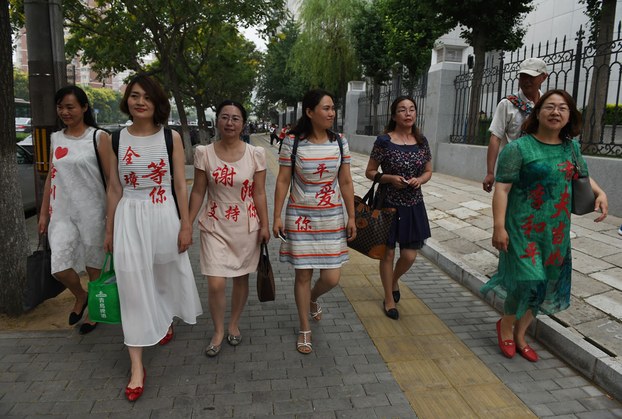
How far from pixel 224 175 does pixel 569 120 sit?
2247 mm

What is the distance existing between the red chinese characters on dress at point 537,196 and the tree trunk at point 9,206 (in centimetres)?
388

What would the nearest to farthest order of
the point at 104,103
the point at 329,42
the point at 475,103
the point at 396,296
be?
the point at 396,296
the point at 475,103
the point at 329,42
the point at 104,103

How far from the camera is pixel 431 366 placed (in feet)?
10.9

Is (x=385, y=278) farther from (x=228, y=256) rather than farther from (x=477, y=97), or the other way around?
(x=477, y=97)

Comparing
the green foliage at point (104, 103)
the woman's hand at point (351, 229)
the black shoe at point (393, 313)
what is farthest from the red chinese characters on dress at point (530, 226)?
the green foliage at point (104, 103)

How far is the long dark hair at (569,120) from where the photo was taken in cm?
308

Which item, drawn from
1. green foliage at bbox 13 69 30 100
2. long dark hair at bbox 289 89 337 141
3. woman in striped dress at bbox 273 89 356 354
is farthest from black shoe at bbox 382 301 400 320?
green foliage at bbox 13 69 30 100

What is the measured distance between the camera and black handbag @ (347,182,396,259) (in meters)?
3.87

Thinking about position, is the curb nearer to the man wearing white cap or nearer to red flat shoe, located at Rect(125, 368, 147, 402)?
the man wearing white cap

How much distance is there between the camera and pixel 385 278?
4211mm

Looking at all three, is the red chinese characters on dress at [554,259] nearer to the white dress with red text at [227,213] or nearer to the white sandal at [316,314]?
the white sandal at [316,314]

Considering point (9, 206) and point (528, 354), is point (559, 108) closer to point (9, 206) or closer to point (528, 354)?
point (528, 354)

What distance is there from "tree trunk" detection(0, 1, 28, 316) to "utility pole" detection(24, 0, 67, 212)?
582mm

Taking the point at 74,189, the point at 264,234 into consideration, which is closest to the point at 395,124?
the point at 264,234
